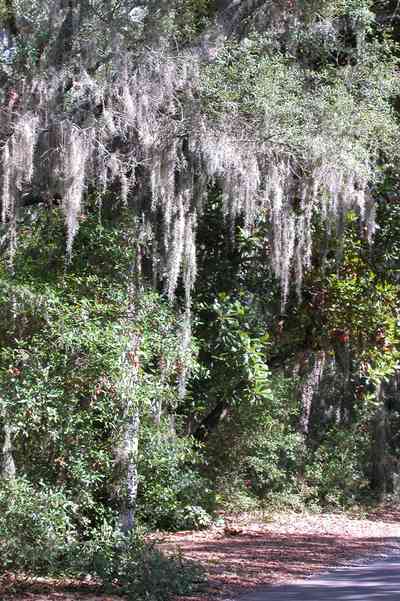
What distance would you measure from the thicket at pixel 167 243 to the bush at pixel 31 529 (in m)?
0.02

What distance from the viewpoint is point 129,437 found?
962 centimetres

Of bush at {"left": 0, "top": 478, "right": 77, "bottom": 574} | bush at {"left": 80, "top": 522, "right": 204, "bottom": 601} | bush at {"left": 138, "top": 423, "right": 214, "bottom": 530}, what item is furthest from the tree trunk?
bush at {"left": 0, "top": 478, "right": 77, "bottom": 574}

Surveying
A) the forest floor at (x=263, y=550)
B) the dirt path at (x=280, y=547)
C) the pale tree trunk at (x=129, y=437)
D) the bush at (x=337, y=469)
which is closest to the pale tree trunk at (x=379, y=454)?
the bush at (x=337, y=469)

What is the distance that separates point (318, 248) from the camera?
12906 mm

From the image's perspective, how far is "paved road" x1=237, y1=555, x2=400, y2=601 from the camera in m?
8.49

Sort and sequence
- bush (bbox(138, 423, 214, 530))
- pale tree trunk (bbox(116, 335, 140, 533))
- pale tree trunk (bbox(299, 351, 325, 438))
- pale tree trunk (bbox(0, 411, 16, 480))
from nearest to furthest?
pale tree trunk (bbox(0, 411, 16, 480)) < pale tree trunk (bbox(116, 335, 140, 533)) < bush (bbox(138, 423, 214, 530)) < pale tree trunk (bbox(299, 351, 325, 438))

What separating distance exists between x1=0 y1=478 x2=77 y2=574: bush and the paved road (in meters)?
1.93

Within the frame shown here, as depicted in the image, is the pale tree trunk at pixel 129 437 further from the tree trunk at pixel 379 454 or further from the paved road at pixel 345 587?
the tree trunk at pixel 379 454

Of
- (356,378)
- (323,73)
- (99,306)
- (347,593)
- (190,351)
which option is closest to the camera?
(347,593)

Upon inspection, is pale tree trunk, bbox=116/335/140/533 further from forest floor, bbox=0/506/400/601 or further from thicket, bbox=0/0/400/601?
forest floor, bbox=0/506/400/601

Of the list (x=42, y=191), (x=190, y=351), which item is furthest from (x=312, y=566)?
(x=42, y=191)

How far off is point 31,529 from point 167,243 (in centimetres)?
370

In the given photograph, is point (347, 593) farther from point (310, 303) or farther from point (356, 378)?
point (356, 378)

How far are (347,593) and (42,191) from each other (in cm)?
569
